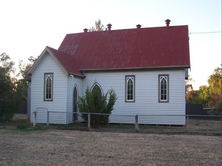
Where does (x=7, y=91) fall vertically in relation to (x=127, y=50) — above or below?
below

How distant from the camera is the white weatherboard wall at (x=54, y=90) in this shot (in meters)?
20.2

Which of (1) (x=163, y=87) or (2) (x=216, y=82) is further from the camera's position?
(2) (x=216, y=82)

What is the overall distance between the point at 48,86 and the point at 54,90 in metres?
0.70

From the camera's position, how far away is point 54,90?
20.5 metres

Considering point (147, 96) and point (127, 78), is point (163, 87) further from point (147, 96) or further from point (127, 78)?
point (127, 78)

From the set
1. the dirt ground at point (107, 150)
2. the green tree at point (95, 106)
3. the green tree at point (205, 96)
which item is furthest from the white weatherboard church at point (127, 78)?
the green tree at point (205, 96)

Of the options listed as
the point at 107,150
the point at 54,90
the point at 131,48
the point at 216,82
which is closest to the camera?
the point at 107,150

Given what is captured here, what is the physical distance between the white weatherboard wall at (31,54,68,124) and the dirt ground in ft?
18.0

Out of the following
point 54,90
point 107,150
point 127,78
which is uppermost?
point 127,78

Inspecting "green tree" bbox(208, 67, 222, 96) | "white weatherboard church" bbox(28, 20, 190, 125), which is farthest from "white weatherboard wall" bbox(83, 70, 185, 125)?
"green tree" bbox(208, 67, 222, 96)

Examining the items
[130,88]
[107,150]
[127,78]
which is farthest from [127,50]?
[107,150]

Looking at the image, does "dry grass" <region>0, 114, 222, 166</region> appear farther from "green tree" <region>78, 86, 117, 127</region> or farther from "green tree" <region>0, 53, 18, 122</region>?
"green tree" <region>0, 53, 18, 122</region>

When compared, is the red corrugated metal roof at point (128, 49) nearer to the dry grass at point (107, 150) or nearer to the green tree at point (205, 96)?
the dry grass at point (107, 150)

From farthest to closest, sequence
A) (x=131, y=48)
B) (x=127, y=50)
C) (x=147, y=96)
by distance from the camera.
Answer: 1. (x=131, y=48)
2. (x=127, y=50)
3. (x=147, y=96)
